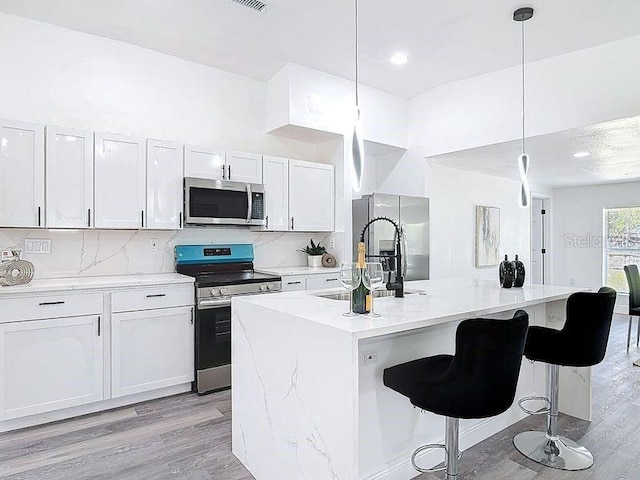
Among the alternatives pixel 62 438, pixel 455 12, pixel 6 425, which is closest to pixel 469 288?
pixel 455 12

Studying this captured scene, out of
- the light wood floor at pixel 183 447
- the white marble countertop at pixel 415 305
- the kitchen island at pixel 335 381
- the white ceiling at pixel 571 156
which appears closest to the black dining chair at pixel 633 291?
the white ceiling at pixel 571 156

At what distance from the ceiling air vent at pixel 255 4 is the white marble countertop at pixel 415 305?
212 cm

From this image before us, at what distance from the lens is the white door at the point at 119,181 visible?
10.7 ft

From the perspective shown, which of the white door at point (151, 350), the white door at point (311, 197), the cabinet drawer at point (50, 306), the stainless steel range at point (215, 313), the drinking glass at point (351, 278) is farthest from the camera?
the white door at point (311, 197)

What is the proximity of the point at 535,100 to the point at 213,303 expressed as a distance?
138 inches

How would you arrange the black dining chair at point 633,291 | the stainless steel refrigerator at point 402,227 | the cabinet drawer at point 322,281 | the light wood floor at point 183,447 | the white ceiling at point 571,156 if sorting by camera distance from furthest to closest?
1. the black dining chair at point 633,291
2. the stainless steel refrigerator at point 402,227
3. the cabinet drawer at point 322,281
4. the white ceiling at point 571,156
5. the light wood floor at point 183,447

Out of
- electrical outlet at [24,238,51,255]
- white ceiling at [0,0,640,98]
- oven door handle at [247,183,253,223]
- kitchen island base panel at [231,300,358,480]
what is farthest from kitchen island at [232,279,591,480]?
white ceiling at [0,0,640,98]

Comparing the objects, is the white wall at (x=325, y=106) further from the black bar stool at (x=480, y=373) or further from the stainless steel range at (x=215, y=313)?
the black bar stool at (x=480, y=373)

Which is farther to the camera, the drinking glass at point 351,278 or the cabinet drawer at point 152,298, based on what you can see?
the cabinet drawer at point 152,298

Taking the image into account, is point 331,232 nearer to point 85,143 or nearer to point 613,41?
point 85,143

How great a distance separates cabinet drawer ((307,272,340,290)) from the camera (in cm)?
416

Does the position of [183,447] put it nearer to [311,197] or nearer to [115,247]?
[115,247]

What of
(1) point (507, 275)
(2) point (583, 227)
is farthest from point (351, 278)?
(2) point (583, 227)

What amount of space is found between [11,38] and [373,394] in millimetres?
3682
